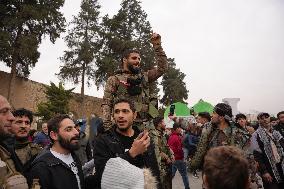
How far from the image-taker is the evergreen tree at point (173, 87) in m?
63.2

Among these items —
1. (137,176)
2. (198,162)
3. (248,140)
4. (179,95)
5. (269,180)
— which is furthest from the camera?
(179,95)

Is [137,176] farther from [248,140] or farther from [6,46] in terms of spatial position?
[6,46]

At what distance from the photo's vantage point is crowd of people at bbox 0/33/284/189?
6.86 feet

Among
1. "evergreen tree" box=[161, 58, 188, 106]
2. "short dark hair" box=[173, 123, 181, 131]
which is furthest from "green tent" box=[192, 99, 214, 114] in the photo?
"evergreen tree" box=[161, 58, 188, 106]

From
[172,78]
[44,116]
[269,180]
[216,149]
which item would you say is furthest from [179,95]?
[216,149]

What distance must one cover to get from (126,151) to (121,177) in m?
1.25

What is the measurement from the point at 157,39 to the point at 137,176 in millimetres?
3287

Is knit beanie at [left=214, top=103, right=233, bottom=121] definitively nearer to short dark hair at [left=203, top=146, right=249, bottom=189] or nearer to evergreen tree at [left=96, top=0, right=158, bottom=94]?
short dark hair at [left=203, top=146, right=249, bottom=189]

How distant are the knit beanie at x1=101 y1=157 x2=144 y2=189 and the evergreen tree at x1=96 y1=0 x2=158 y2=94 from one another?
41362 mm

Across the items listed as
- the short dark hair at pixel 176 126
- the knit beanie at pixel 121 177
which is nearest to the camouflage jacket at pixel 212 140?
the knit beanie at pixel 121 177

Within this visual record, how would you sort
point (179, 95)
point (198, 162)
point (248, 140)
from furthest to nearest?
point (179, 95)
point (248, 140)
point (198, 162)

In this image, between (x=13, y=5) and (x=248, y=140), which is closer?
(x=248, y=140)

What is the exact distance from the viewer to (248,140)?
6410mm

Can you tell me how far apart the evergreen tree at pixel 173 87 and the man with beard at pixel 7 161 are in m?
59.1
